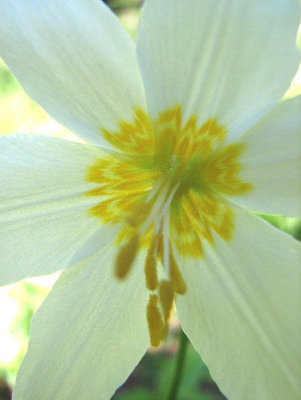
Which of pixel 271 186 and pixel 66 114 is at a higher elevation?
pixel 66 114

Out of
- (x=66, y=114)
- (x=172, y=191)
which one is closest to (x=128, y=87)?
(x=66, y=114)

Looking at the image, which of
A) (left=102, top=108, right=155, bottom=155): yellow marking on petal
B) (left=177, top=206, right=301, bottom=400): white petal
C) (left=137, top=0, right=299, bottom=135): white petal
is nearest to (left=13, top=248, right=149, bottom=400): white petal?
(left=177, top=206, right=301, bottom=400): white petal

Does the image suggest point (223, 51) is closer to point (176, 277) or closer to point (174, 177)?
point (174, 177)

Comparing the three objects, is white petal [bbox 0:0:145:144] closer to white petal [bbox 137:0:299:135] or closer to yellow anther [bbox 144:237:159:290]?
white petal [bbox 137:0:299:135]

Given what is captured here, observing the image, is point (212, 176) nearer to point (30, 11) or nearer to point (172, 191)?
point (172, 191)

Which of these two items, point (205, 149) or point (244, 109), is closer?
point (244, 109)

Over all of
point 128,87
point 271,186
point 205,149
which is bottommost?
point 271,186

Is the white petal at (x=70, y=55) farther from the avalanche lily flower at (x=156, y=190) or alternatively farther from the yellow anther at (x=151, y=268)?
the yellow anther at (x=151, y=268)
